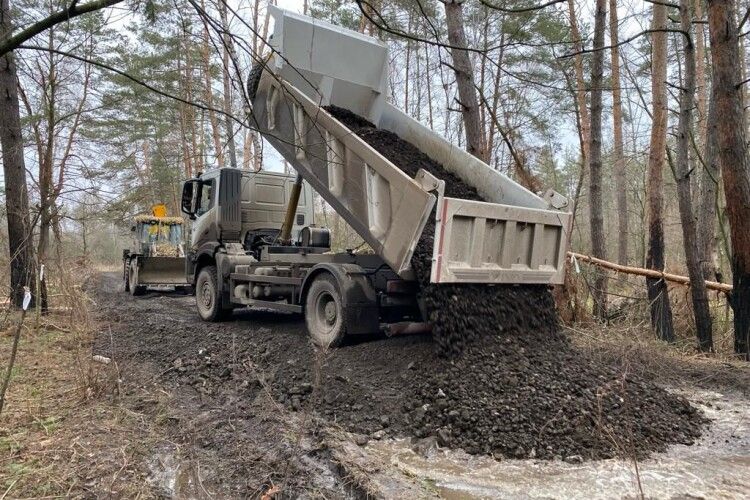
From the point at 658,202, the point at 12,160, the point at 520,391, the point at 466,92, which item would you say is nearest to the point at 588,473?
the point at 520,391

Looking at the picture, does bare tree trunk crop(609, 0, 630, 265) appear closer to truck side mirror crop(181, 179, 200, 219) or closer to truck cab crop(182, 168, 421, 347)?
truck cab crop(182, 168, 421, 347)

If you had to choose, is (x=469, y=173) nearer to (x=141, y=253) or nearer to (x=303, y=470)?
(x=303, y=470)

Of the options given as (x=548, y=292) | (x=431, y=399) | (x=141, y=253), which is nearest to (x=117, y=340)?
(x=431, y=399)

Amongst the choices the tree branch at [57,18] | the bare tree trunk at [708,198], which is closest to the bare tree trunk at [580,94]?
the bare tree trunk at [708,198]

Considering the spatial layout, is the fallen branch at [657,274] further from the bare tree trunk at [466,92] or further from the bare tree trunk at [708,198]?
the bare tree trunk at [466,92]

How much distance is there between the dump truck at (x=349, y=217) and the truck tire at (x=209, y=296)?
25 millimetres

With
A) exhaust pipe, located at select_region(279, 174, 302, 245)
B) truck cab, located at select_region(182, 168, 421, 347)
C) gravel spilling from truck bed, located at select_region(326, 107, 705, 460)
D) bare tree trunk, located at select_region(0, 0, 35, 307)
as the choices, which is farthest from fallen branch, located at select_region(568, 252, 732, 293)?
bare tree trunk, located at select_region(0, 0, 35, 307)

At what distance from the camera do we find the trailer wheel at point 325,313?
5555 mm

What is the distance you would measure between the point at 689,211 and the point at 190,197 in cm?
739

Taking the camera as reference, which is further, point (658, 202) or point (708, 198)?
point (708, 198)

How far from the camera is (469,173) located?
5.90m

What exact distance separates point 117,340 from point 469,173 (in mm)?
4831

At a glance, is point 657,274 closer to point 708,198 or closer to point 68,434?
point 708,198

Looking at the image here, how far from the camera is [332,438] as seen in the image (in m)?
3.55
